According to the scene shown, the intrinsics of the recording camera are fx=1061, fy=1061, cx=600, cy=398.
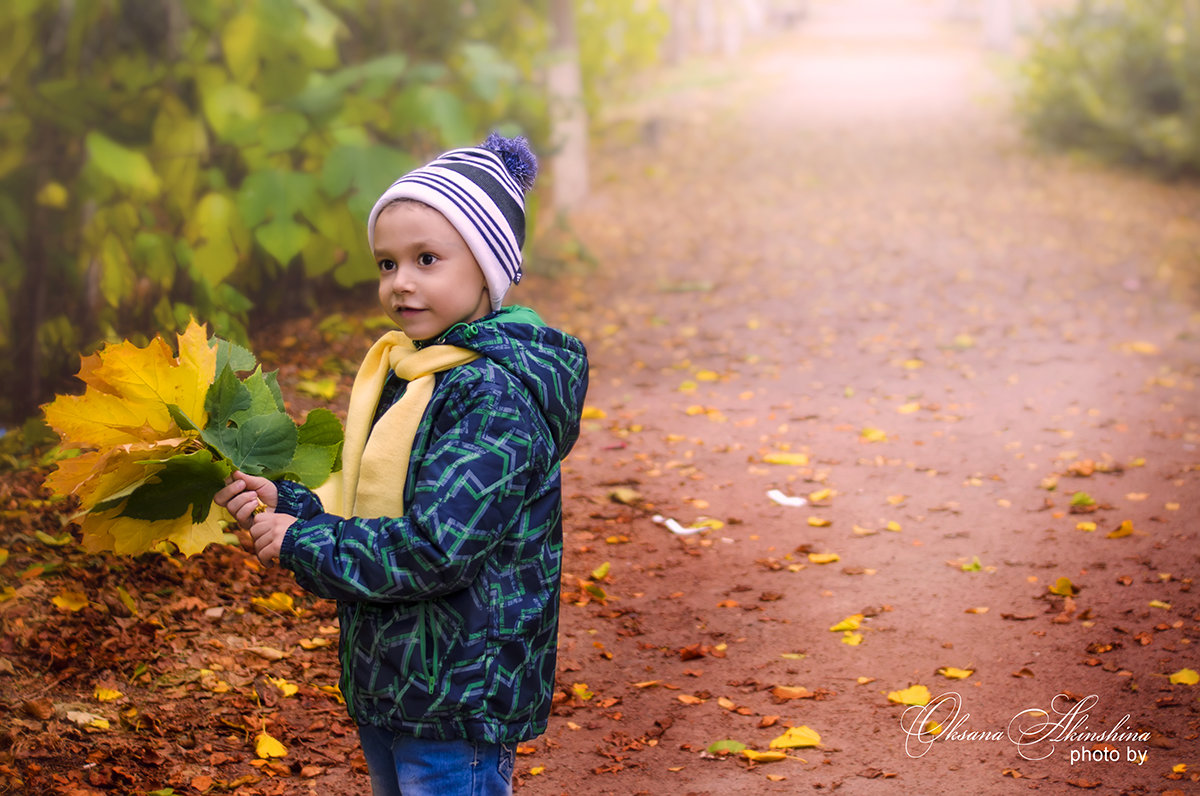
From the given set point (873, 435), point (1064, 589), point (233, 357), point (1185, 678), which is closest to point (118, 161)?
point (233, 357)

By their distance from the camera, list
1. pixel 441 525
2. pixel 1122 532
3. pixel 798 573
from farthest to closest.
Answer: pixel 1122 532 < pixel 798 573 < pixel 441 525

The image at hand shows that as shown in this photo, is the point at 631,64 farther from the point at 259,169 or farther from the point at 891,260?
the point at 259,169

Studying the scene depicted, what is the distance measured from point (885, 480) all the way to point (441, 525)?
3837mm

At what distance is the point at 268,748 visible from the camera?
295 centimetres

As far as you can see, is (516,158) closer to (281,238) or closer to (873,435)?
(281,238)

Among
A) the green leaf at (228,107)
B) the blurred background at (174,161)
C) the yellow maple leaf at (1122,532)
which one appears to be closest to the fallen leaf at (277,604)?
the blurred background at (174,161)

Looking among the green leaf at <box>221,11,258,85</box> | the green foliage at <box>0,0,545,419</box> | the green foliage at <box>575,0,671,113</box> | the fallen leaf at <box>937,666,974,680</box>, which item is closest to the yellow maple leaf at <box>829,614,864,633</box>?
the fallen leaf at <box>937,666,974,680</box>

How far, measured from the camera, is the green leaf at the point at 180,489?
1764 millimetres

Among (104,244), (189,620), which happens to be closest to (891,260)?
(104,244)

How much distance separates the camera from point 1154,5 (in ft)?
35.2

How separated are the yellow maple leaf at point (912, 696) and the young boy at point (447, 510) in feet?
5.83

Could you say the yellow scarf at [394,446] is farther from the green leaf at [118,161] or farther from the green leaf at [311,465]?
the green leaf at [118,161]

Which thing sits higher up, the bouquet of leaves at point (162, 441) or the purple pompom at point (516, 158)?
the purple pompom at point (516, 158)

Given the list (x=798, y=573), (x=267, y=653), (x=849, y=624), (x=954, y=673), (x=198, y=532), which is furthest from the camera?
(x=798, y=573)
